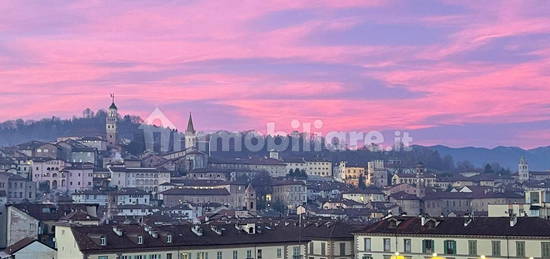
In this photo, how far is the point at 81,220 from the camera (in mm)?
59375

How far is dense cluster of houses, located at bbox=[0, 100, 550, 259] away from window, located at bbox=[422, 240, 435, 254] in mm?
70

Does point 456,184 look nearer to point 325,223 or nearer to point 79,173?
point 79,173

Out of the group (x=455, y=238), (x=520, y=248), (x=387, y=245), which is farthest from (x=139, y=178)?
(x=520, y=248)

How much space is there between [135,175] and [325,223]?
343 ft

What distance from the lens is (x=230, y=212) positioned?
107062mm

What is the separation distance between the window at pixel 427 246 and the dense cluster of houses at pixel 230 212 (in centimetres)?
7

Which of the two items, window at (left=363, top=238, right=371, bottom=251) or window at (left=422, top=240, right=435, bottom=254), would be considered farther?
window at (left=363, top=238, right=371, bottom=251)

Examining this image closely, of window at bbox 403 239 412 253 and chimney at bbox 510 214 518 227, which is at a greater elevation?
chimney at bbox 510 214 518 227

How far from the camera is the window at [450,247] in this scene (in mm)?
45906

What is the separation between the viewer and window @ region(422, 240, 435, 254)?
46.8 m

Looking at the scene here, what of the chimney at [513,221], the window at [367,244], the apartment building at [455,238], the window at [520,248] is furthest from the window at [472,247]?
the window at [367,244]

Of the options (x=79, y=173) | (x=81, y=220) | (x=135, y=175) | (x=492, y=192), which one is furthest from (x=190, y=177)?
(x=81, y=220)

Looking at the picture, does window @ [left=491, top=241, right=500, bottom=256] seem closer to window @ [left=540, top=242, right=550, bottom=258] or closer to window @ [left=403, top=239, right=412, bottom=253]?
window @ [left=540, top=242, right=550, bottom=258]

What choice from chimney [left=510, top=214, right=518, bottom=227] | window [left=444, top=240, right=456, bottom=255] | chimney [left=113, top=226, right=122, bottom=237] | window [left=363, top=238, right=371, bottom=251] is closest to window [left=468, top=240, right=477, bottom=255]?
window [left=444, top=240, right=456, bottom=255]
